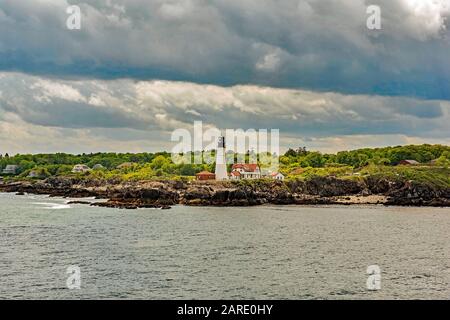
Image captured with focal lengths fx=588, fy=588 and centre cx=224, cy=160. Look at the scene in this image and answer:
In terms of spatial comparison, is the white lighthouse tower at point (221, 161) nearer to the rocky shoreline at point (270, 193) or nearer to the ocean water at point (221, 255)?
the rocky shoreline at point (270, 193)

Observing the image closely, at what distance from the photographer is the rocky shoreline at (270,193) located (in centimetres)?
10456

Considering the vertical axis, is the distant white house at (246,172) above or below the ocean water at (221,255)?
above

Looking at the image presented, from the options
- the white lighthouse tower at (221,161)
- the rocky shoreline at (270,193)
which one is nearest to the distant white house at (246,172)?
the white lighthouse tower at (221,161)

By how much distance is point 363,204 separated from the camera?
354ft

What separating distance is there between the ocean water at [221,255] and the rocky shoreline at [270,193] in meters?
22.0

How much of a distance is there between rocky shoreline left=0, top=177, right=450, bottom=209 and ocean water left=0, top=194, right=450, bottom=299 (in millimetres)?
22019

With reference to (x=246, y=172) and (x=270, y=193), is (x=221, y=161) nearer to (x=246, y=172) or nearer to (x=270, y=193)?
(x=246, y=172)

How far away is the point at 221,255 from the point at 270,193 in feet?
218

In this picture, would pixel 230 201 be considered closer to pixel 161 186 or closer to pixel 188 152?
pixel 161 186

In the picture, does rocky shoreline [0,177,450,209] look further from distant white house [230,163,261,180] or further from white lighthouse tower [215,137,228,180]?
distant white house [230,163,261,180]

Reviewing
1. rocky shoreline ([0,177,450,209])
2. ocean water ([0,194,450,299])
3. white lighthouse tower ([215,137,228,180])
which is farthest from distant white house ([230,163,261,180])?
ocean water ([0,194,450,299])

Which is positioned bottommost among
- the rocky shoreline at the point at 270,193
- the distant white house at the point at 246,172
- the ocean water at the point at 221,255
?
the ocean water at the point at 221,255

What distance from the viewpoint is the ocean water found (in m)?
36.3
